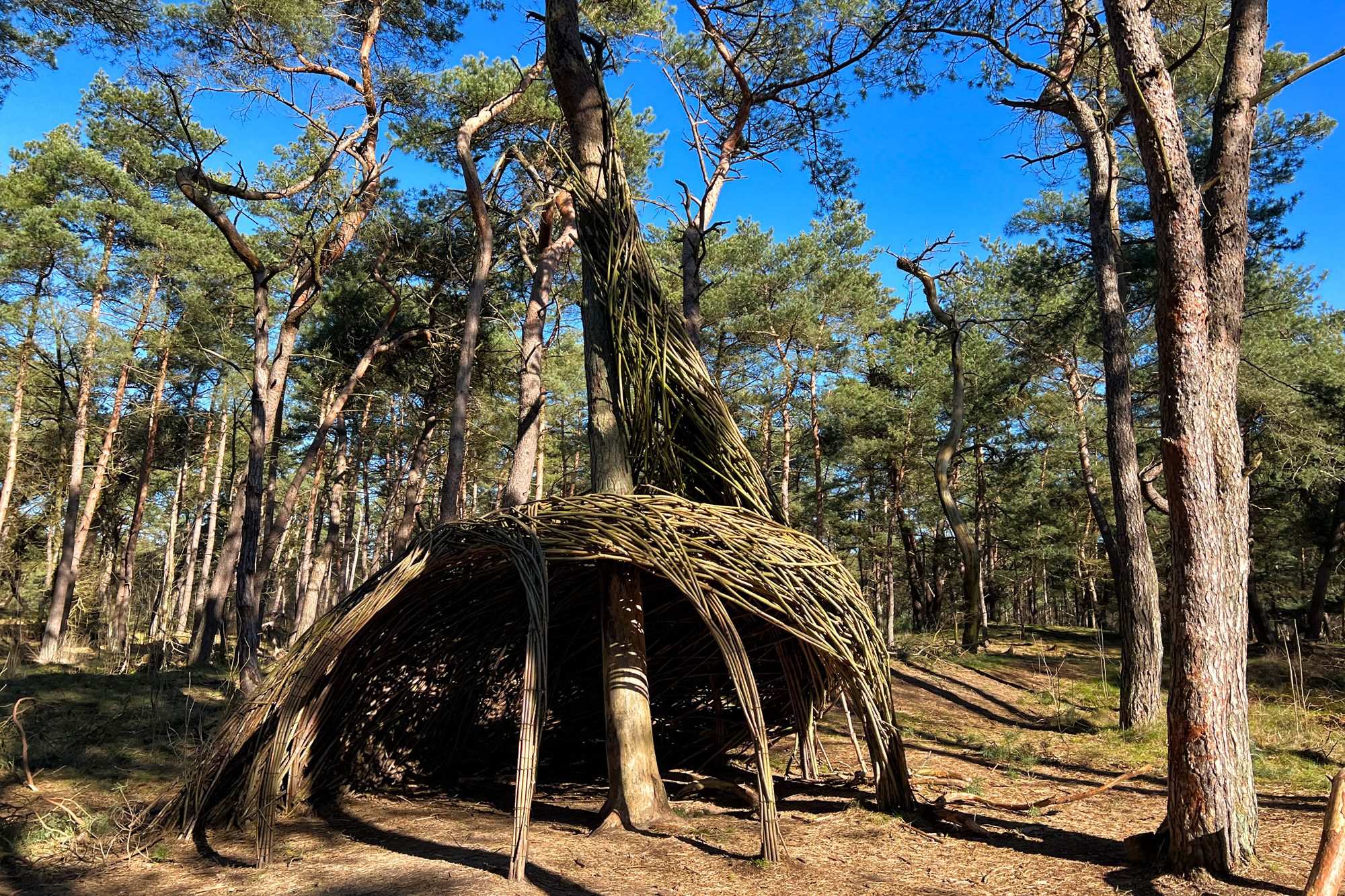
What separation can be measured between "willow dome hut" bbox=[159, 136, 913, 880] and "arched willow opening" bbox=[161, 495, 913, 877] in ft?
0.04

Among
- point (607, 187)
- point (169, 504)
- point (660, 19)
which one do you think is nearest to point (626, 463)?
point (607, 187)

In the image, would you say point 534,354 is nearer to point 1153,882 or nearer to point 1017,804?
point 1017,804

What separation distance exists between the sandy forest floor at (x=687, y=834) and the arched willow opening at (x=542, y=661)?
0.86 ft

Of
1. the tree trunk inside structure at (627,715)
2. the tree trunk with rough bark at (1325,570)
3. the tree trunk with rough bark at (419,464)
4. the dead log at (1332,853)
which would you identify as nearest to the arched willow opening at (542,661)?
the tree trunk inside structure at (627,715)

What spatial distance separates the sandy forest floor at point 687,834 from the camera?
305cm

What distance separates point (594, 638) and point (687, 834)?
1.37 metres

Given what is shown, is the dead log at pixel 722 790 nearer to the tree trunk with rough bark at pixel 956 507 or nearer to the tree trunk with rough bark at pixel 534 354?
the tree trunk with rough bark at pixel 534 354

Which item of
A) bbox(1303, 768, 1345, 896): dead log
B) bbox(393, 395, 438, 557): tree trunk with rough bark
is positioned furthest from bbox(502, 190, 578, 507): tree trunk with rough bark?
bbox(1303, 768, 1345, 896): dead log

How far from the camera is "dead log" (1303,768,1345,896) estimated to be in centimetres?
219

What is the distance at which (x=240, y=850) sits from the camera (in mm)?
3516

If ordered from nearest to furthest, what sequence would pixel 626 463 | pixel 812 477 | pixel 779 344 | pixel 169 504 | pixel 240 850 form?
pixel 240 850 → pixel 626 463 → pixel 779 344 → pixel 169 504 → pixel 812 477

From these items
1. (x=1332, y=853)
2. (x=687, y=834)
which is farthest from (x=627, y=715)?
(x=1332, y=853)

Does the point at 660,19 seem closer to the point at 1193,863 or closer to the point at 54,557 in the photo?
the point at 1193,863

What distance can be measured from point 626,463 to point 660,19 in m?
7.63
